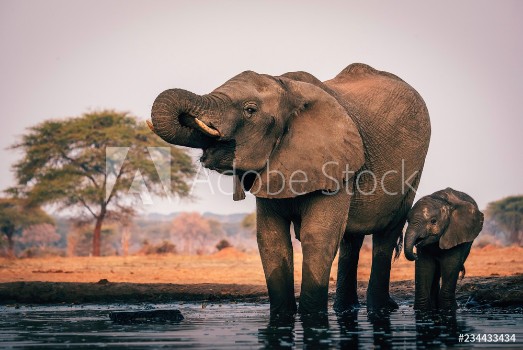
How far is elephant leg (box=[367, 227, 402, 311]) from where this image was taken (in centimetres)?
1259

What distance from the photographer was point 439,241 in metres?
12.5

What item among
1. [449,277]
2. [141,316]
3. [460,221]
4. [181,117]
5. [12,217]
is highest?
[12,217]

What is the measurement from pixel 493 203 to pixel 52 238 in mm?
36864

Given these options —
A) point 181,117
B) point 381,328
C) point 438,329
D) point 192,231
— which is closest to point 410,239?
point 381,328

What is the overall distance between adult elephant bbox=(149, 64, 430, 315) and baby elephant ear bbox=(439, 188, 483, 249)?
0.54m

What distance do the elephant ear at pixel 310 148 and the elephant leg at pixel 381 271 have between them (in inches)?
82.5

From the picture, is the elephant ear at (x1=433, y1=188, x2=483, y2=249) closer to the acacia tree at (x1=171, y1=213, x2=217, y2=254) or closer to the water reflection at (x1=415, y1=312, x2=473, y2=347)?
the water reflection at (x1=415, y1=312, x2=473, y2=347)

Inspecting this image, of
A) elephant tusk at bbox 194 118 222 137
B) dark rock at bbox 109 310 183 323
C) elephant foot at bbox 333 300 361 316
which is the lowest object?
dark rock at bbox 109 310 183 323

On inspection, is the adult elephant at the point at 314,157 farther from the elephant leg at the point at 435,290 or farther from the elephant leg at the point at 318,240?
the elephant leg at the point at 435,290

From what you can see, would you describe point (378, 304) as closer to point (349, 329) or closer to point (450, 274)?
point (450, 274)

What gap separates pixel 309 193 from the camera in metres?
10.5

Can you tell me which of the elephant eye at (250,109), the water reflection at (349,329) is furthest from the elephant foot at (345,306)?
the elephant eye at (250,109)

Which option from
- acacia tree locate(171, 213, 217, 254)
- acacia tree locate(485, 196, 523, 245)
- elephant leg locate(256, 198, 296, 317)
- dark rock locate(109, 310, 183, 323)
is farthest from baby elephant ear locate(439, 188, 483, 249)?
acacia tree locate(171, 213, 217, 254)

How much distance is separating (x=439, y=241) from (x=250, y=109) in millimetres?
3779
